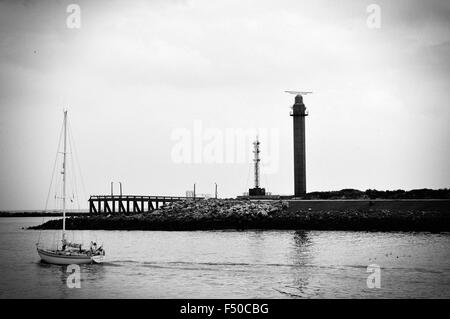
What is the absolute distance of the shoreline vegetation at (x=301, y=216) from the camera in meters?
50.3

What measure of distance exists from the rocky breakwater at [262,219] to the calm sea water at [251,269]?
18.8ft

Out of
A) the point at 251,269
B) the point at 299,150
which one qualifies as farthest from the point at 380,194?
the point at 251,269

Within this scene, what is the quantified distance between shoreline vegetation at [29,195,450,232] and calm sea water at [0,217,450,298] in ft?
19.2

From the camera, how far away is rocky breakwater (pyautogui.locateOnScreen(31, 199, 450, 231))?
5010 centimetres

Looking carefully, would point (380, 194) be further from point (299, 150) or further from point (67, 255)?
point (67, 255)

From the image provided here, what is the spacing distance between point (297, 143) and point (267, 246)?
94.5 feet

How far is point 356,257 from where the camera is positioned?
32750 mm

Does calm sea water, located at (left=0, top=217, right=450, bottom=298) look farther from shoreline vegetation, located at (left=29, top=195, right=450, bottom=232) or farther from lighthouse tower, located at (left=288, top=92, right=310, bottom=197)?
lighthouse tower, located at (left=288, top=92, right=310, bottom=197)

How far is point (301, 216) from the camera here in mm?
54781

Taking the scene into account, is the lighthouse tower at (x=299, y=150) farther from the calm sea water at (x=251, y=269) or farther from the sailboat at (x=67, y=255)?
the sailboat at (x=67, y=255)

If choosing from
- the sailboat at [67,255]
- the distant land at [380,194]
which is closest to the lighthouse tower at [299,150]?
the distant land at [380,194]
